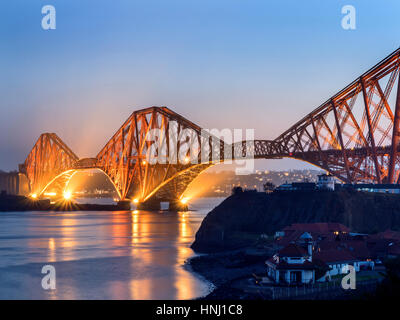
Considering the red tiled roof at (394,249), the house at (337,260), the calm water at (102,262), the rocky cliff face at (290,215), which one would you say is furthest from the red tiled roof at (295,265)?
the rocky cliff face at (290,215)

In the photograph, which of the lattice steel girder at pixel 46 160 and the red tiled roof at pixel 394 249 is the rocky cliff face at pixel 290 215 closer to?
the red tiled roof at pixel 394 249


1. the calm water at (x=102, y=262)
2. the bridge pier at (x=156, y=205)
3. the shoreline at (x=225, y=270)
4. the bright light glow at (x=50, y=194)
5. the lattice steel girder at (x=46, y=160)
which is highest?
the lattice steel girder at (x=46, y=160)

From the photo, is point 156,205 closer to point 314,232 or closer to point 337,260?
point 314,232

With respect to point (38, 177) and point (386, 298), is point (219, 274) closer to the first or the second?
point (386, 298)

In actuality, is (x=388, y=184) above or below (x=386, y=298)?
above

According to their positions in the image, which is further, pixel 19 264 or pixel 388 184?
pixel 388 184

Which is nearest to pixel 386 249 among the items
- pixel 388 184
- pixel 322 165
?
pixel 388 184

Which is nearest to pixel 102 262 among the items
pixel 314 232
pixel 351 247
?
pixel 314 232
